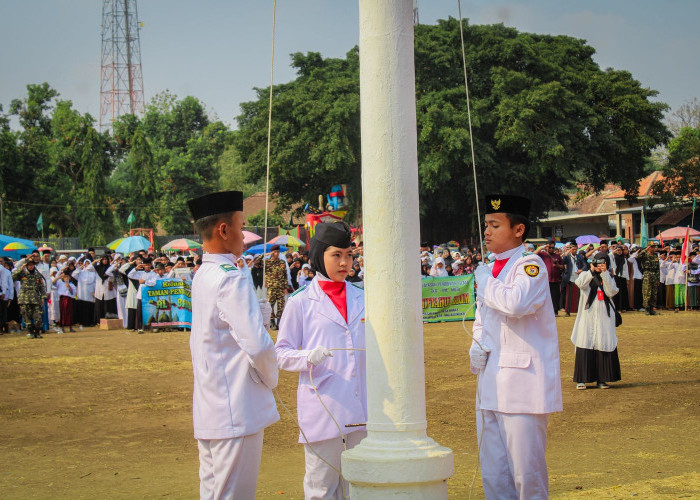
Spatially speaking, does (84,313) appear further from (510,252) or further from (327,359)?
(510,252)

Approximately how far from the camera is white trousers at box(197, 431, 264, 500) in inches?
169

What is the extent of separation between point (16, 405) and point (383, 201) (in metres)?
8.71

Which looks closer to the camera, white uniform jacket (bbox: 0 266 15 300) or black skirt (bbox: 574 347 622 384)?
black skirt (bbox: 574 347 622 384)

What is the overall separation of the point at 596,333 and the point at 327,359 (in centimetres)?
758

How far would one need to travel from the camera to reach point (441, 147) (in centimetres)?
3888

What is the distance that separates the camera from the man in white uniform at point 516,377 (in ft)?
16.1

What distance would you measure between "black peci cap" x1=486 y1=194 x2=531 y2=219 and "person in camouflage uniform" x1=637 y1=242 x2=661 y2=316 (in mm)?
20809

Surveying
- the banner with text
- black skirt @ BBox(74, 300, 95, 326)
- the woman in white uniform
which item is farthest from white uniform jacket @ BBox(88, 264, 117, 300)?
the woman in white uniform

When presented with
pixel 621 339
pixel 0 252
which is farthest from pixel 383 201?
pixel 0 252

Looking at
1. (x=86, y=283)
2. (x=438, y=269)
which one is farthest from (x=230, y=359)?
(x=438, y=269)

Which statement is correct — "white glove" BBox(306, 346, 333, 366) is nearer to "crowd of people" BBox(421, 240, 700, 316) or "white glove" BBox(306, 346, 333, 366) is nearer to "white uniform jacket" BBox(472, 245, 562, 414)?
"white uniform jacket" BBox(472, 245, 562, 414)

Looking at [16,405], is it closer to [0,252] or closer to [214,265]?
[214,265]

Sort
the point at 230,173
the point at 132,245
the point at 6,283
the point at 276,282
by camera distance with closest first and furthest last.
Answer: the point at 276,282
the point at 6,283
the point at 132,245
the point at 230,173

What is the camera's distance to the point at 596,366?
1184 cm
